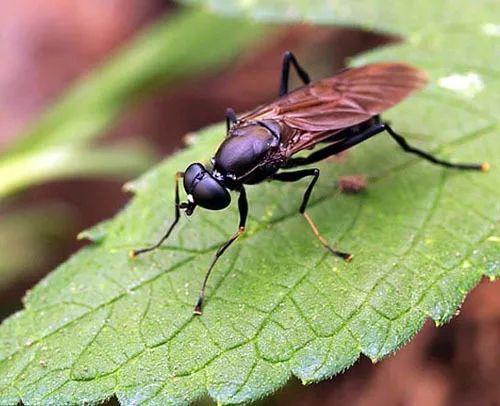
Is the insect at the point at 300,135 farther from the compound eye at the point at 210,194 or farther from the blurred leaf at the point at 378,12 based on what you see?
the blurred leaf at the point at 378,12

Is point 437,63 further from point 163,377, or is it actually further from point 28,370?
point 28,370

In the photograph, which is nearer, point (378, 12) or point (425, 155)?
point (425, 155)

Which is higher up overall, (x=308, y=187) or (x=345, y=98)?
(x=345, y=98)

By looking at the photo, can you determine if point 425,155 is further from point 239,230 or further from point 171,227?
point 171,227

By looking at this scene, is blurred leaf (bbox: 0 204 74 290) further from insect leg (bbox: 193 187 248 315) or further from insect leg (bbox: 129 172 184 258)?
insect leg (bbox: 193 187 248 315)

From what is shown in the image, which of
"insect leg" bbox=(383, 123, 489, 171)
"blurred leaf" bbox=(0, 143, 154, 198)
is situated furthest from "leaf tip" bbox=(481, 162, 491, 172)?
"blurred leaf" bbox=(0, 143, 154, 198)

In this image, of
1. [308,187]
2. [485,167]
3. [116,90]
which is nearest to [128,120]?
[116,90]

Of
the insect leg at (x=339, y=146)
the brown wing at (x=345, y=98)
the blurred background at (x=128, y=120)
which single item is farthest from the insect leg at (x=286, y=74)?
the blurred background at (x=128, y=120)
